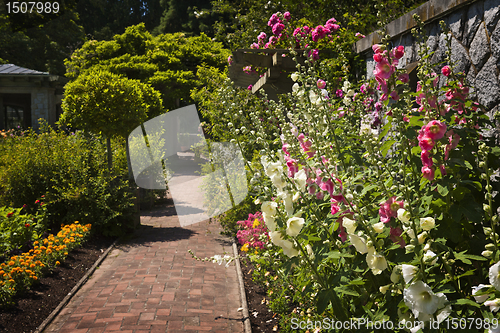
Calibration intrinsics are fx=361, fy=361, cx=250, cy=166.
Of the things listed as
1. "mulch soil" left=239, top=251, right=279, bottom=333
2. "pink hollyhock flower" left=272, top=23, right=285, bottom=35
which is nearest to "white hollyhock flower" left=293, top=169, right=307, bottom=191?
"mulch soil" left=239, top=251, right=279, bottom=333

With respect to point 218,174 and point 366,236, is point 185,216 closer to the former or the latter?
point 218,174

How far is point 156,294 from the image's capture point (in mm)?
4273

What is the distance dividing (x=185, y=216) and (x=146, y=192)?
1825 mm

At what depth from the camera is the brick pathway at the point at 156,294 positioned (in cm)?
359

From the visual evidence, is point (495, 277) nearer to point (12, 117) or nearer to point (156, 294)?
point (156, 294)

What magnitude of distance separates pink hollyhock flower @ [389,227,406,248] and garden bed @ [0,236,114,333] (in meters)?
3.56

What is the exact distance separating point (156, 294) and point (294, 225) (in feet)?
10.8

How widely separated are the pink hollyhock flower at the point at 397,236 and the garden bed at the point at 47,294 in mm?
3564

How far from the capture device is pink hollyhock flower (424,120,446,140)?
1483mm

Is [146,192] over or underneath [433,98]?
underneath

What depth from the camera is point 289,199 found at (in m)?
1.65

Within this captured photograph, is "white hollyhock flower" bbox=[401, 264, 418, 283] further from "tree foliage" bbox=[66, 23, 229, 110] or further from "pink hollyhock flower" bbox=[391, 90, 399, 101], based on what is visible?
"tree foliage" bbox=[66, 23, 229, 110]

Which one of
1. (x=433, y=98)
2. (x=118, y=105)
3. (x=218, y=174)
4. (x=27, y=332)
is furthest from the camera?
(x=118, y=105)

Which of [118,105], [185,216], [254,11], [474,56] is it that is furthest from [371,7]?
[185,216]
